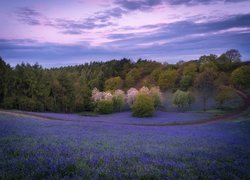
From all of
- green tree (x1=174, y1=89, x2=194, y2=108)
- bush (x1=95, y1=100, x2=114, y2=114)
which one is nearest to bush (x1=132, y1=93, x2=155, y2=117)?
bush (x1=95, y1=100, x2=114, y2=114)

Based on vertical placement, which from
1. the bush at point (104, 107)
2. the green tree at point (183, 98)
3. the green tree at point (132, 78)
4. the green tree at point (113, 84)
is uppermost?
the green tree at point (132, 78)

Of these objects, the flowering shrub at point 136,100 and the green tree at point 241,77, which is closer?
the flowering shrub at point 136,100

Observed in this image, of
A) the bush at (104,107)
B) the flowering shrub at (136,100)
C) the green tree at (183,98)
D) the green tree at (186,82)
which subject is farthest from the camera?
the green tree at (186,82)

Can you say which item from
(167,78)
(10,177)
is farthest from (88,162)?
(167,78)

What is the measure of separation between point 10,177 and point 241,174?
219 inches

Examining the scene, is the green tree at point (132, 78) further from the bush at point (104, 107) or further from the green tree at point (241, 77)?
the green tree at point (241, 77)

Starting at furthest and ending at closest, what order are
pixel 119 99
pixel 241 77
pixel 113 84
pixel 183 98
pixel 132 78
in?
pixel 132 78
pixel 113 84
pixel 241 77
pixel 119 99
pixel 183 98

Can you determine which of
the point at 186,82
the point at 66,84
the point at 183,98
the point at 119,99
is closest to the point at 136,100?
the point at 119,99

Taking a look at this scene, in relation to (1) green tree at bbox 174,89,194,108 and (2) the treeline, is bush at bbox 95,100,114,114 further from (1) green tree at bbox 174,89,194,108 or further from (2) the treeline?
(1) green tree at bbox 174,89,194,108

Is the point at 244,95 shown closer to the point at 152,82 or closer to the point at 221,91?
the point at 221,91

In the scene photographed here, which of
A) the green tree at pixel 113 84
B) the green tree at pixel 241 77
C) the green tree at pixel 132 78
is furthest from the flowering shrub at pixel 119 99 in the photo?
the green tree at pixel 241 77

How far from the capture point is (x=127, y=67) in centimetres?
11794

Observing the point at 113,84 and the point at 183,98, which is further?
the point at 113,84

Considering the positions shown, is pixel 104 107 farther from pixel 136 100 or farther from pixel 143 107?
pixel 143 107
